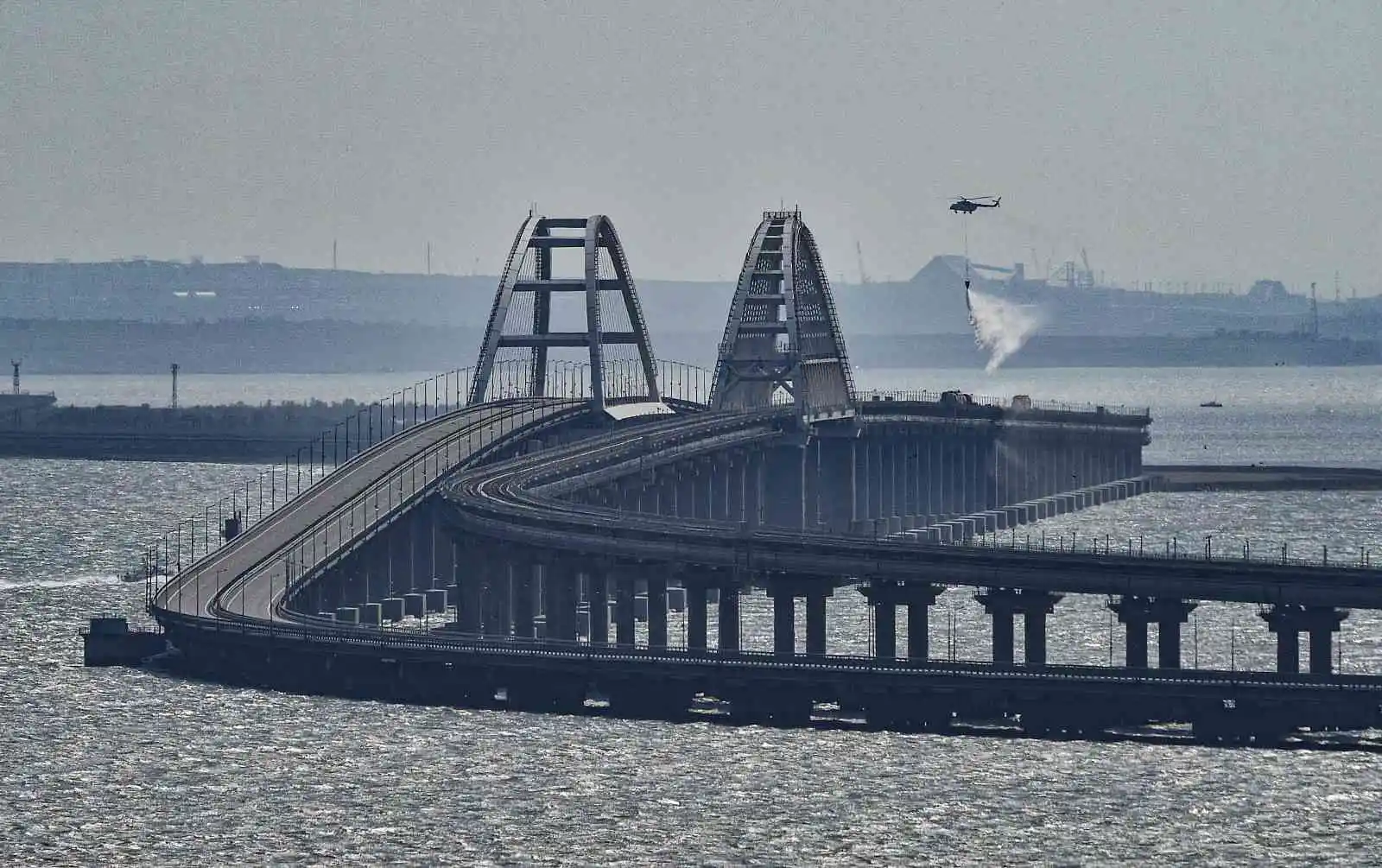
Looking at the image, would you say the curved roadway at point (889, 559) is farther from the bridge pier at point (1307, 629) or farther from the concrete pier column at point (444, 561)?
the concrete pier column at point (444, 561)

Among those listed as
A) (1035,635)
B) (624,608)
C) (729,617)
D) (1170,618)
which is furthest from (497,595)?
(1170,618)

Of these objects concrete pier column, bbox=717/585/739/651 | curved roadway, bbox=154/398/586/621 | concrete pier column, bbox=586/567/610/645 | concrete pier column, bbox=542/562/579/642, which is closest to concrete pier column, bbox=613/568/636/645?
concrete pier column, bbox=586/567/610/645

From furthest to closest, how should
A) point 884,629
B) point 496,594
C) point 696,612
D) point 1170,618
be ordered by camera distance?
point 496,594 < point 696,612 < point 884,629 < point 1170,618

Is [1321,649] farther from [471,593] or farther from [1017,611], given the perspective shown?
[471,593]

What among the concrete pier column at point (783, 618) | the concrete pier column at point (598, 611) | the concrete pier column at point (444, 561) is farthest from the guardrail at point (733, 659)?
the concrete pier column at point (444, 561)

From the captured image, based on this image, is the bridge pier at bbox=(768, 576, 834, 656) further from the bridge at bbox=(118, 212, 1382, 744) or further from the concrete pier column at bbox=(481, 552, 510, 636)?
the concrete pier column at bbox=(481, 552, 510, 636)

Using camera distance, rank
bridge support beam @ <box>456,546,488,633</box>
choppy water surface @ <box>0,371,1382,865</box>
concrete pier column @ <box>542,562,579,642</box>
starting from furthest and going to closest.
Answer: bridge support beam @ <box>456,546,488,633</box>
concrete pier column @ <box>542,562,579,642</box>
choppy water surface @ <box>0,371,1382,865</box>
